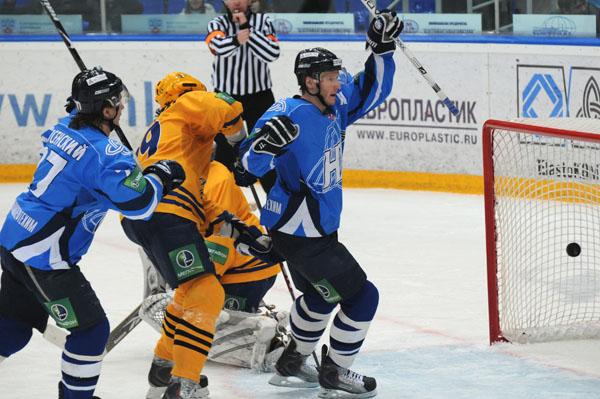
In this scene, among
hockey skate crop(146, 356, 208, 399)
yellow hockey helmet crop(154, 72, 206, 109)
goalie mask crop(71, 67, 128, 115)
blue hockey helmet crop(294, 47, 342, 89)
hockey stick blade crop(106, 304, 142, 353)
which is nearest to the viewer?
goalie mask crop(71, 67, 128, 115)

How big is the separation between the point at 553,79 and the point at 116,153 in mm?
4085

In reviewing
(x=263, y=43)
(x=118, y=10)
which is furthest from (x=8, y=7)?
(x=263, y=43)

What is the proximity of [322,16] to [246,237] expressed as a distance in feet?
13.3

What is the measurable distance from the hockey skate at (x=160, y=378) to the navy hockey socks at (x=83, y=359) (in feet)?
1.50

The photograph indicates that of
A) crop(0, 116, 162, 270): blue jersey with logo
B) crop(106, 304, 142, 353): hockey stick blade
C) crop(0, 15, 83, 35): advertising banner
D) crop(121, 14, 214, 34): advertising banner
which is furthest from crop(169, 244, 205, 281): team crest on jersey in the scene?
crop(0, 15, 83, 35): advertising banner

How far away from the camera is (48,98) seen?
8148mm

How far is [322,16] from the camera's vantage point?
783 centimetres

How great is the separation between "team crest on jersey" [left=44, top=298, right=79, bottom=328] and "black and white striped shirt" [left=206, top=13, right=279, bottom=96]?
3176mm

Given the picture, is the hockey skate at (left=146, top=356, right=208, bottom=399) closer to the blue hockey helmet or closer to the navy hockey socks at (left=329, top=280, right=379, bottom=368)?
the navy hockey socks at (left=329, top=280, right=379, bottom=368)

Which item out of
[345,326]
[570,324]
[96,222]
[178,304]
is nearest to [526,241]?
[570,324]

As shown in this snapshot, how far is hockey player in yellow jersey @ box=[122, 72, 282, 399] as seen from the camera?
3729 mm

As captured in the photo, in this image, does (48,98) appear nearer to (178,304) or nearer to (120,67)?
(120,67)

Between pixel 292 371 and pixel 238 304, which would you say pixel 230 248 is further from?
pixel 292 371

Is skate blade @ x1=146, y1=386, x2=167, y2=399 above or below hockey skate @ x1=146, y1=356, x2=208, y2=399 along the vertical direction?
below
